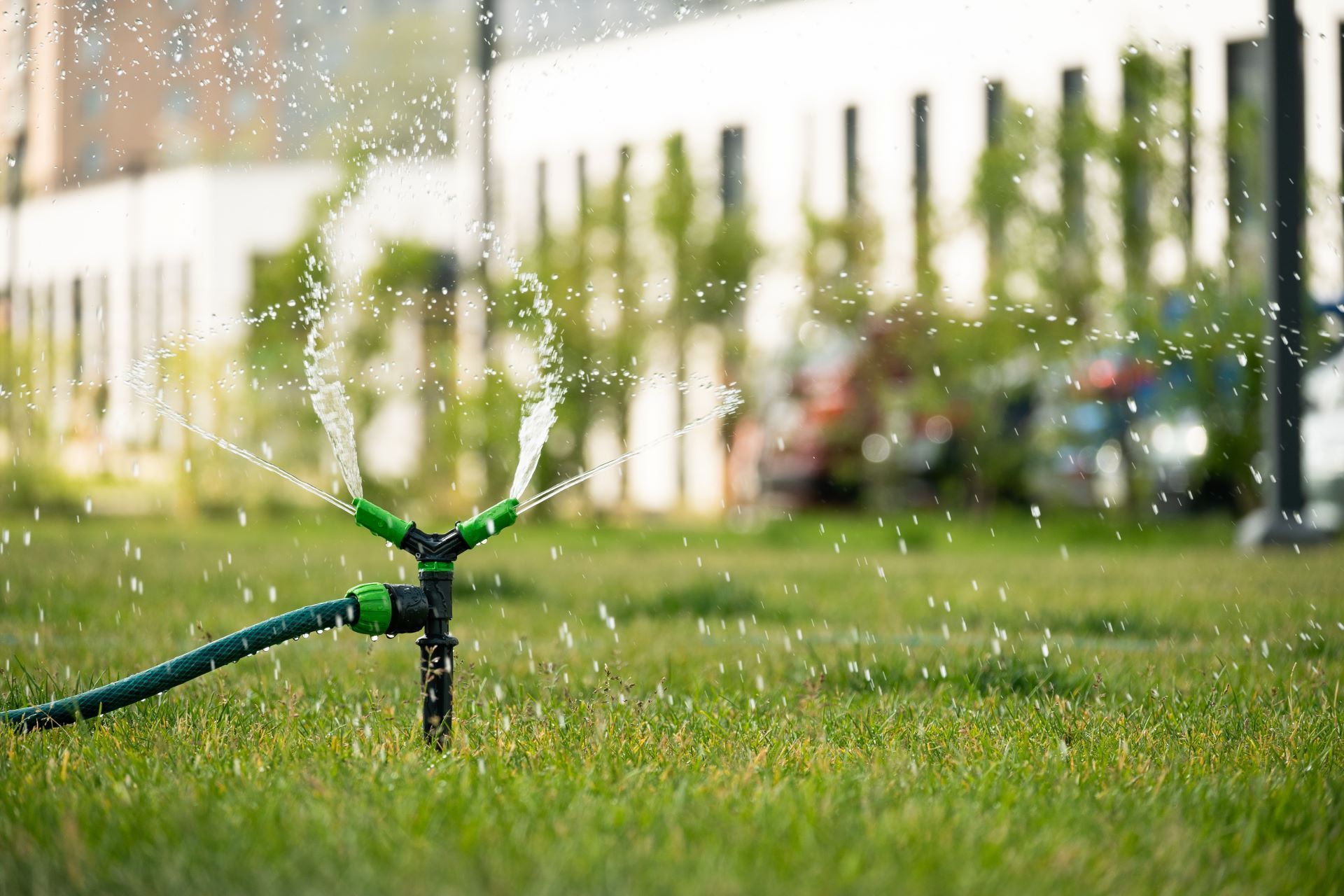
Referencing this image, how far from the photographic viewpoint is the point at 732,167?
2480 centimetres

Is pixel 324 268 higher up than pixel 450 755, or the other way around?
pixel 324 268

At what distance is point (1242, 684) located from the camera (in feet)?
12.3

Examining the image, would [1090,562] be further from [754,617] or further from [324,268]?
[324,268]

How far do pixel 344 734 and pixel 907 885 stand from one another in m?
1.42

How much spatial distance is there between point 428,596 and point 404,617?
0.06m

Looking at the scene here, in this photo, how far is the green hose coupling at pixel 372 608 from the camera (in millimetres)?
2637

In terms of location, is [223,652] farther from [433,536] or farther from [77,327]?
[77,327]

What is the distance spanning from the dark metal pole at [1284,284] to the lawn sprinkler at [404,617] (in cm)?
755

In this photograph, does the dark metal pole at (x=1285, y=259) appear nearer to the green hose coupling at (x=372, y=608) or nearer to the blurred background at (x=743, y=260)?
the blurred background at (x=743, y=260)

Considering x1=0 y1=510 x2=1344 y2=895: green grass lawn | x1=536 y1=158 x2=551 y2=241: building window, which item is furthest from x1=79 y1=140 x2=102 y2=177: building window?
x1=0 y1=510 x2=1344 y2=895: green grass lawn

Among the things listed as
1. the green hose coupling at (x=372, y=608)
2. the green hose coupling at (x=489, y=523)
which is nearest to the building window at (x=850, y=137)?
the green hose coupling at (x=489, y=523)

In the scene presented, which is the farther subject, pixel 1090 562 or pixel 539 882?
pixel 1090 562

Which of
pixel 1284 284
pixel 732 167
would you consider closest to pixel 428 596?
pixel 1284 284

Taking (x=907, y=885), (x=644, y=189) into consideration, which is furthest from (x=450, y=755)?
(x=644, y=189)
